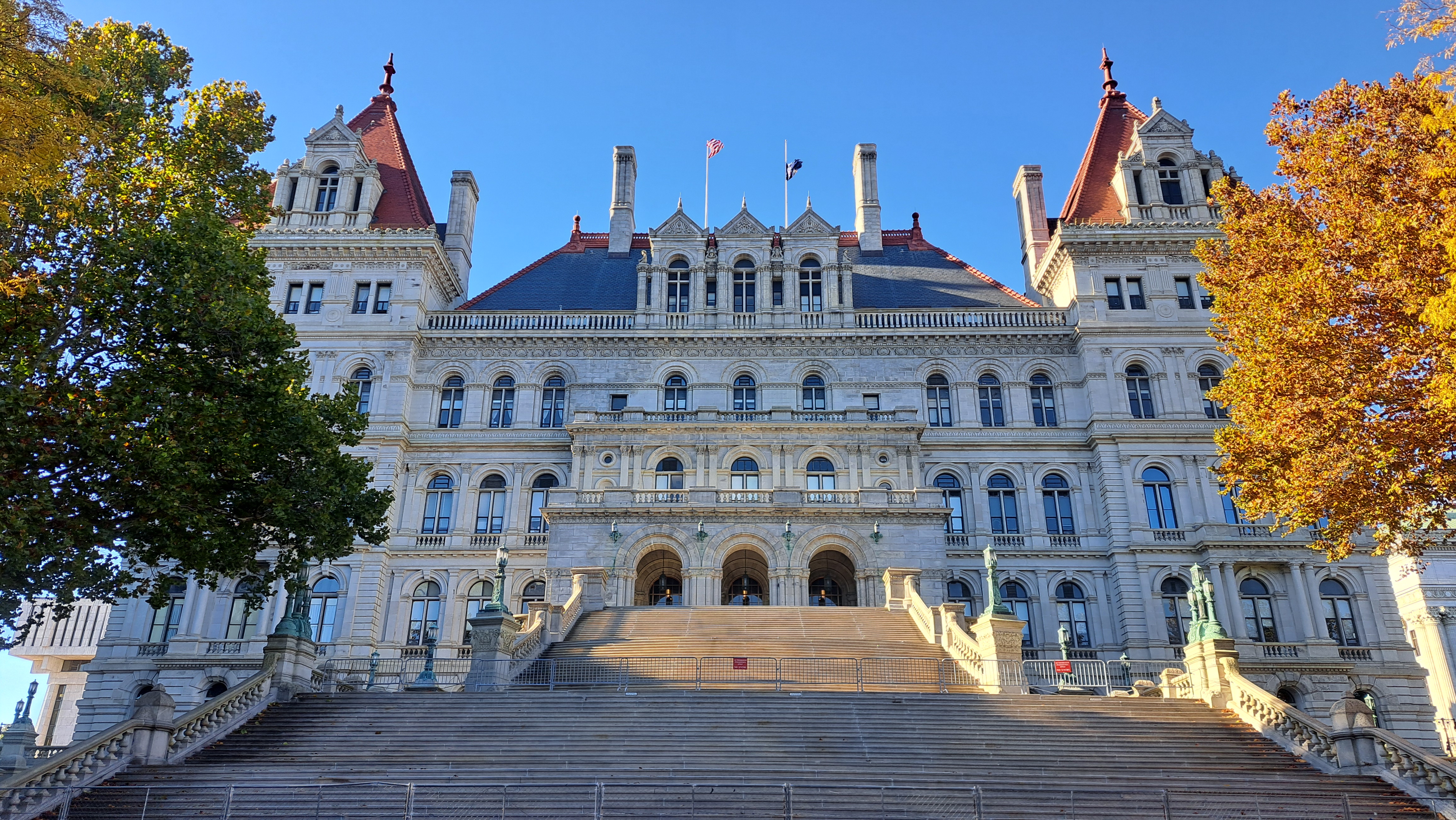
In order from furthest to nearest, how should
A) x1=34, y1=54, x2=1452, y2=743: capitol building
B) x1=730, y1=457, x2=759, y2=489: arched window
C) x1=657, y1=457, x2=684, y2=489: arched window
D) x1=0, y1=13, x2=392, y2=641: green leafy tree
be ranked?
x1=730, y1=457, x2=759, y2=489: arched window
x1=657, y1=457, x2=684, y2=489: arched window
x1=34, y1=54, x2=1452, y2=743: capitol building
x1=0, y1=13, x2=392, y2=641: green leafy tree

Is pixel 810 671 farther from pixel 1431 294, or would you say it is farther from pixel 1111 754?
pixel 1431 294

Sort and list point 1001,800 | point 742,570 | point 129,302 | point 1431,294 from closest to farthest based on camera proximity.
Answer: point 1001,800 → point 1431,294 → point 129,302 → point 742,570

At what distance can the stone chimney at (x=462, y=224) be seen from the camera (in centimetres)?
4378

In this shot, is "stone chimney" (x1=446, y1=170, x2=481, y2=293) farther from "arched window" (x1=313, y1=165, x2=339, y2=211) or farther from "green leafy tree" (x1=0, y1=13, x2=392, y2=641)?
"green leafy tree" (x1=0, y1=13, x2=392, y2=641)

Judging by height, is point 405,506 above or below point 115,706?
above

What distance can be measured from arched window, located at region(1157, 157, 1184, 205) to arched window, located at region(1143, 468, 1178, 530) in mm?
11776

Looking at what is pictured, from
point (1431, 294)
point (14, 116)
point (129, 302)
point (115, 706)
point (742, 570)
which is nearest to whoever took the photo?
point (14, 116)

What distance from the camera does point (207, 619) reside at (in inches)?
1314

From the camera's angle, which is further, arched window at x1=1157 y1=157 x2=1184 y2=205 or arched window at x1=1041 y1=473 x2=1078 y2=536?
arched window at x1=1157 y1=157 x2=1184 y2=205

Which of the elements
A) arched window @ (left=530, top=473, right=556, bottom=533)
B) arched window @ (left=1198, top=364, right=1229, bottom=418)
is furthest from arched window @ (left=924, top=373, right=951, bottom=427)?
arched window @ (left=530, top=473, right=556, bottom=533)

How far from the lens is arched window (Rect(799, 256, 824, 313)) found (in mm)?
40156

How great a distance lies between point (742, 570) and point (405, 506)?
12.6m

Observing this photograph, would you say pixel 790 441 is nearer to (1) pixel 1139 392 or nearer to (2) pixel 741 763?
(1) pixel 1139 392

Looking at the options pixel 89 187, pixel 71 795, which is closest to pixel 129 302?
pixel 89 187
